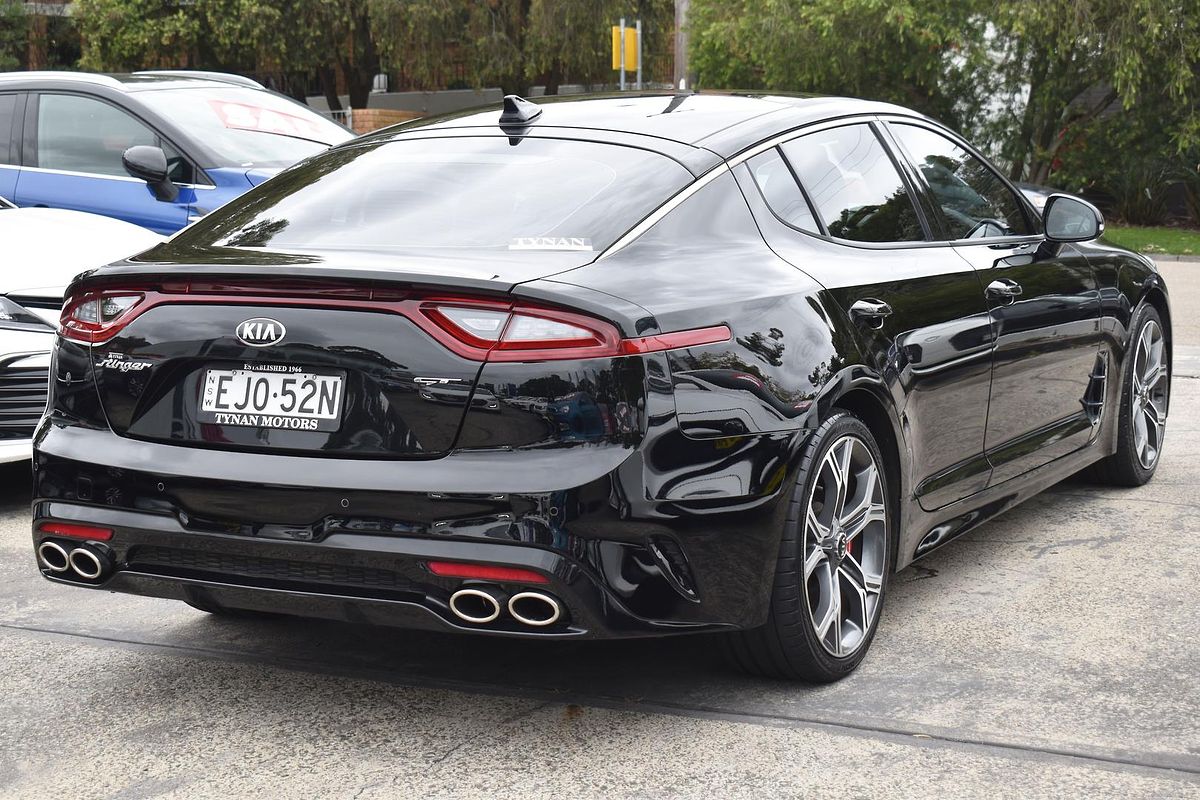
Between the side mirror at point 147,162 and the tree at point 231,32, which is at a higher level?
the tree at point 231,32

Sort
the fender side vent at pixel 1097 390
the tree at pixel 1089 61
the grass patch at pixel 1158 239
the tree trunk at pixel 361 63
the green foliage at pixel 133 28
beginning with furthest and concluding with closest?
1. the tree trunk at pixel 361 63
2. the green foliage at pixel 133 28
3. the tree at pixel 1089 61
4. the grass patch at pixel 1158 239
5. the fender side vent at pixel 1097 390

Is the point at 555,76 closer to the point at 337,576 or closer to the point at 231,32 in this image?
the point at 231,32

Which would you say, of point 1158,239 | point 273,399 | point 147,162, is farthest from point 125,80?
point 1158,239

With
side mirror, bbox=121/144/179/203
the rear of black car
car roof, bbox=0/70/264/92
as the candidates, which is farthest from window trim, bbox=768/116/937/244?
car roof, bbox=0/70/264/92

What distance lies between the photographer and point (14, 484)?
6.82 meters

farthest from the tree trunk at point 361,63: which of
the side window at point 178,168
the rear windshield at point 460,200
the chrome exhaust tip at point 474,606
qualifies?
the chrome exhaust tip at point 474,606

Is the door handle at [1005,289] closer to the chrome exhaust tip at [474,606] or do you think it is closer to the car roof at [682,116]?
the car roof at [682,116]

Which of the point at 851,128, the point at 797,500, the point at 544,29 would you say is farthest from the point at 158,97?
the point at 544,29

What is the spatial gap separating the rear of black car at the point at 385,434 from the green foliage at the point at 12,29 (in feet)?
125

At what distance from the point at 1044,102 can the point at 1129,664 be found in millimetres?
21554

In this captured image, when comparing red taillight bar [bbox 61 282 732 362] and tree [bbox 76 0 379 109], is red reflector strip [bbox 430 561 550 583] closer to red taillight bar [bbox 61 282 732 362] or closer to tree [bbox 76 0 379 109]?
red taillight bar [bbox 61 282 732 362]

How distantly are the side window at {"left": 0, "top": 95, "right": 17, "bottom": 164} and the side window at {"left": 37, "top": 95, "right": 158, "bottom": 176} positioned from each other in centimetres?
20

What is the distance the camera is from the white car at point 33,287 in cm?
596

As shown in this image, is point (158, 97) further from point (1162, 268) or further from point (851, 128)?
point (1162, 268)
